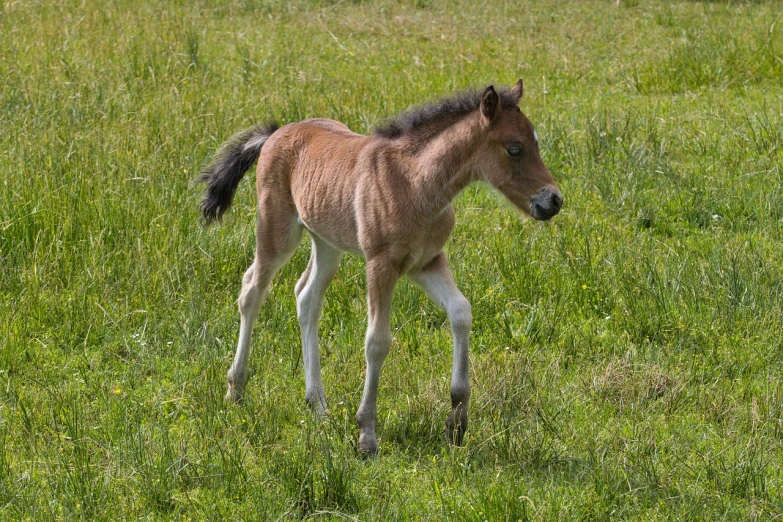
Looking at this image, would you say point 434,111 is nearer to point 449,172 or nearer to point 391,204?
point 449,172

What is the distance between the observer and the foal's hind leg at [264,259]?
5.20m

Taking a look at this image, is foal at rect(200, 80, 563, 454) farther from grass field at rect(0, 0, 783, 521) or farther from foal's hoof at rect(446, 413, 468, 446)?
grass field at rect(0, 0, 783, 521)

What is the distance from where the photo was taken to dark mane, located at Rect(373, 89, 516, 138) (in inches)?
178

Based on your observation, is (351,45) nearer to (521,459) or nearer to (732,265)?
(732,265)

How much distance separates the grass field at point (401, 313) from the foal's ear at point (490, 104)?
18.2 inches

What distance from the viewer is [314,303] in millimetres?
5227

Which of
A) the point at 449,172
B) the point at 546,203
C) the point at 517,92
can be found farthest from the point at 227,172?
the point at 546,203

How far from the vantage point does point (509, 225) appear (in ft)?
22.7

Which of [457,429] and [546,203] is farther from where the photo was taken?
[457,429]

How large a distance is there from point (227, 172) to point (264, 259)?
0.62 metres

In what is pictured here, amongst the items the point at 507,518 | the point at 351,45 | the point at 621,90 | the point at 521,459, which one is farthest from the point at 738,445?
the point at 351,45

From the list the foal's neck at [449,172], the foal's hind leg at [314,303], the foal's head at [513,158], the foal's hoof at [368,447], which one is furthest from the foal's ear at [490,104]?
the foal's hoof at [368,447]

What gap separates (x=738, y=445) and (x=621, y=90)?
6.16 m

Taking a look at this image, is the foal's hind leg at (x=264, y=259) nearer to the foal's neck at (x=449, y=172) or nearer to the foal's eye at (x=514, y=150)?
the foal's neck at (x=449, y=172)
